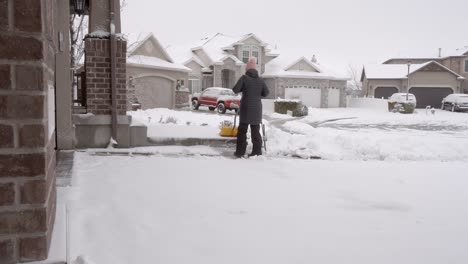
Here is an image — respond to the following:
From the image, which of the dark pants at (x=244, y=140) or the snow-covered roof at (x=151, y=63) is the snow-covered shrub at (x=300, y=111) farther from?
the dark pants at (x=244, y=140)

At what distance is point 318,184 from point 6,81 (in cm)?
382

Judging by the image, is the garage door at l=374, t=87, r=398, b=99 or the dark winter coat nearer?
the dark winter coat

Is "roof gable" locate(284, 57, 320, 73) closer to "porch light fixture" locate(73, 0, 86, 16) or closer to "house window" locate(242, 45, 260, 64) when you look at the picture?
"house window" locate(242, 45, 260, 64)

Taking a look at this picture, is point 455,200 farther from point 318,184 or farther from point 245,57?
point 245,57

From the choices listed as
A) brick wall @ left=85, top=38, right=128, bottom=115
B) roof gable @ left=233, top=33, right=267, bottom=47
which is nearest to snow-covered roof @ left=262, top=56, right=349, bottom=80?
roof gable @ left=233, top=33, right=267, bottom=47

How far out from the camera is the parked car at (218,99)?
24.6 meters

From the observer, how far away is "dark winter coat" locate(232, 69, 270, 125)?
6789mm

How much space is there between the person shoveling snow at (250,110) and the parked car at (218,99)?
55.4 ft

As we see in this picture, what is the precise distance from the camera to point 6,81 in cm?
181

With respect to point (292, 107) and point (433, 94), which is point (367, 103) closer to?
point (433, 94)

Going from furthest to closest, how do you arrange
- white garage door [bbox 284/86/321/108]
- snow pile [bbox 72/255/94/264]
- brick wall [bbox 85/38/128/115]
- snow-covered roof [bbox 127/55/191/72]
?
white garage door [bbox 284/86/321/108] < snow-covered roof [bbox 127/55/191/72] < brick wall [bbox 85/38/128/115] < snow pile [bbox 72/255/94/264]

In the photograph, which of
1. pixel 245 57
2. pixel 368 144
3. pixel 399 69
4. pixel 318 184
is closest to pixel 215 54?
pixel 245 57

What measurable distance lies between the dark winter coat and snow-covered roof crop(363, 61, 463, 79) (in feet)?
116

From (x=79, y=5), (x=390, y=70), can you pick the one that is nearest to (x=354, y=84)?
(x=390, y=70)
